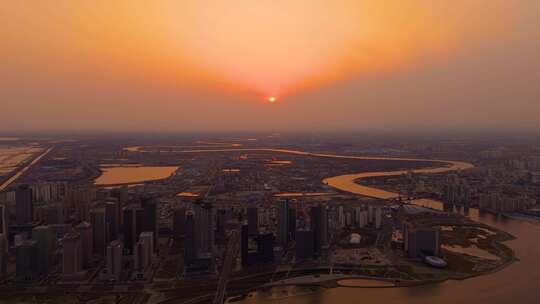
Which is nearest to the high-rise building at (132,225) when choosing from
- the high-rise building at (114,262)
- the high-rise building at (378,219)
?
the high-rise building at (114,262)

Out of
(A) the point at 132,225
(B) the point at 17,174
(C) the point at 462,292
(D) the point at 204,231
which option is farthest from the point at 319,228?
(B) the point at 17,174

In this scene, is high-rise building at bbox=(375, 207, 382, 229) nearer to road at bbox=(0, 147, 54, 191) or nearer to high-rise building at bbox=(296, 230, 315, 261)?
high-rise building at bbox=(296, 230, 315, 261)

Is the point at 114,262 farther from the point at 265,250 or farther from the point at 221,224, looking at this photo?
the point at 221,224

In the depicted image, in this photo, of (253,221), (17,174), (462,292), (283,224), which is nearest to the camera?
(462,292)

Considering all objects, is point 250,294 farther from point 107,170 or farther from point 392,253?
point 107,170

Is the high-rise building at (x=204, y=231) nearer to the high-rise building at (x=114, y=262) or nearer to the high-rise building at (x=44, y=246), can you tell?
the high-rise building at (x=114, y=262)

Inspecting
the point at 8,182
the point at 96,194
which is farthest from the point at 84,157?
the point at 96,194
